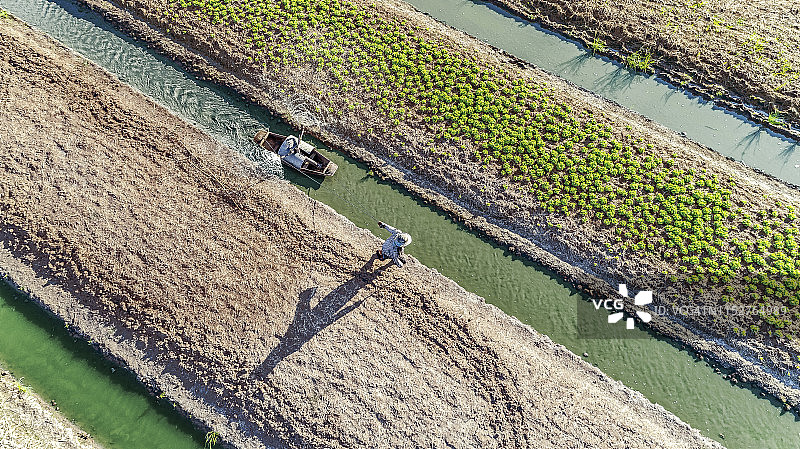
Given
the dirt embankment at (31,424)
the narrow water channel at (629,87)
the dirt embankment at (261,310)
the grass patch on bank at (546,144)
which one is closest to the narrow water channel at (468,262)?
the dirt embankment at (261,310)

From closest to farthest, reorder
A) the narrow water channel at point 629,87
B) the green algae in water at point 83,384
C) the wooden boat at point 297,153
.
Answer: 1. the green algae in water at point 83,384
2. the wooden boat at point 297,153
3. the narrow water channel at point 629,87

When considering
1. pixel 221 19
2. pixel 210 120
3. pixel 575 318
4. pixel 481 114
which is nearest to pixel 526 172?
pixel 481 114

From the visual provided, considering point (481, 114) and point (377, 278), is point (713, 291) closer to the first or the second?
point (481, 114)

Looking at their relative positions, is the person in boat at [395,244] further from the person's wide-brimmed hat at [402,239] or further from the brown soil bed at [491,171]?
the brown soil bed at [491,171]

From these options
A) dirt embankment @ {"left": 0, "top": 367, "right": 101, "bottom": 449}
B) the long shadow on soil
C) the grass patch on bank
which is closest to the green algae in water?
dirt embankment @ {"left": 0, "top": 367, "right": 101, "bottom": 449}

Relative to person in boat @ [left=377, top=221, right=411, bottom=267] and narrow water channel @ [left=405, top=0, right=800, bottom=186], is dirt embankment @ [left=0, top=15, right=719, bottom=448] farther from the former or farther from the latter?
narrow water channel @ [left=405, top=0, right=800, bottom=186]

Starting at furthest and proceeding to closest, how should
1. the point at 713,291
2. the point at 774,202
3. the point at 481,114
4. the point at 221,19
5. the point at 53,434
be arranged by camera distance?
the point at 221,19 < the point at 481,114 < the point at 774,202 < the point at 713,291 < the point at 53,434
